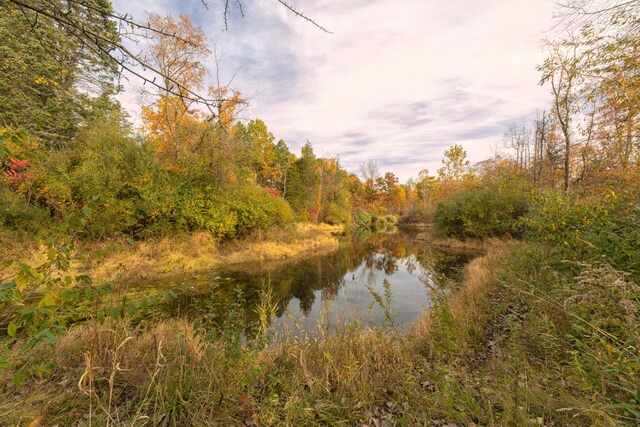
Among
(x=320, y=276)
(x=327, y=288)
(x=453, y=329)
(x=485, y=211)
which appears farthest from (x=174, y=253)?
(x=485, y=211)

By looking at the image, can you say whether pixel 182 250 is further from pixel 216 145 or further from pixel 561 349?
pixel 561 349

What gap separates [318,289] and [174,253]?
7.67 meters

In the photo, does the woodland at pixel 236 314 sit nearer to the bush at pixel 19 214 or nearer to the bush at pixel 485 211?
the bush at pixel 19 214

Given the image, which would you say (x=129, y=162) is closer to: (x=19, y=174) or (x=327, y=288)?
(x=19, y=174)

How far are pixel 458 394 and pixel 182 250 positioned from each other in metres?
13.6

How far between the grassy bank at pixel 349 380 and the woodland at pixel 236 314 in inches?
1.1

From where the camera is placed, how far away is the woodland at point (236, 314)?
82.1 inches

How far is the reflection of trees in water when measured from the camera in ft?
27.3

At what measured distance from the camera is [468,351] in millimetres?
4426

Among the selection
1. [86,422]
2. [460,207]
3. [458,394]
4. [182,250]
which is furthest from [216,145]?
[460,207]

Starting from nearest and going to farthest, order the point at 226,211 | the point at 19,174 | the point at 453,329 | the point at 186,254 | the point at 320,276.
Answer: the point at 453,329, the point at 19,174, the point at 320,276, the point at 186,254, the point at 226,211

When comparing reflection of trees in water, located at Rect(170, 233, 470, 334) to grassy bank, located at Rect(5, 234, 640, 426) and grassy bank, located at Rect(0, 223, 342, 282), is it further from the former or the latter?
grassy bank, located at Rect(5, 234, 640, 426)

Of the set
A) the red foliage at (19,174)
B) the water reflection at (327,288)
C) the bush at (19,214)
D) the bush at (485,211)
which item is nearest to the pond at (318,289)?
the water reflection at (327,288)

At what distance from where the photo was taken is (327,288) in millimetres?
10383
